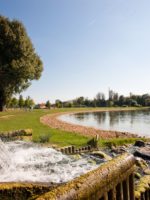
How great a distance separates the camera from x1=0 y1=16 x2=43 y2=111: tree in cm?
3406

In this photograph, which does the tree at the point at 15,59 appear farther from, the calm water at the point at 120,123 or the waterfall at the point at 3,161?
the waterfall at the point at 3,161

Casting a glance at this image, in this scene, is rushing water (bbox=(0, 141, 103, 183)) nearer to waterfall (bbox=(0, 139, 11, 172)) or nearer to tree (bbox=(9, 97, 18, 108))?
waterfall (bbox=(0, 139, 11, 172))

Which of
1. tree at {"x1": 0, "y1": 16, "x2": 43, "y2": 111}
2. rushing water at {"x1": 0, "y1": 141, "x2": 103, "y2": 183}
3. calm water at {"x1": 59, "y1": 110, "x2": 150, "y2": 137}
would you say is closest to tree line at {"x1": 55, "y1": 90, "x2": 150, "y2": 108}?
calm water at {"x1": 59, "y1": 110, "x2": 150, "y2": 137}

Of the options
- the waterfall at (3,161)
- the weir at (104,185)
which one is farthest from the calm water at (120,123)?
the weir at (104,185)

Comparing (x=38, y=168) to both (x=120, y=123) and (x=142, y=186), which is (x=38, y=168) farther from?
(x=120, y=123)

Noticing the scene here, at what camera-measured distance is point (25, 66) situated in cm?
3409

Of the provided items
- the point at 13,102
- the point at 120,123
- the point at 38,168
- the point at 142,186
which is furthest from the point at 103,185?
the point at 13,102

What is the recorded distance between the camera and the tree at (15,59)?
1341 inches

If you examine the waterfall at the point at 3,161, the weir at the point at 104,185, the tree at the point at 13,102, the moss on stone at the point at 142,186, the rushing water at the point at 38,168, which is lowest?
the moss on stone at the point at 142,186

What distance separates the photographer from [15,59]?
35.5 m

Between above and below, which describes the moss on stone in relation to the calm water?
above

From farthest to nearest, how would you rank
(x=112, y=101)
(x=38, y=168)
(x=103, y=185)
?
(x=112, y=101)
(x=38, y=168)
(x=103, y=185)

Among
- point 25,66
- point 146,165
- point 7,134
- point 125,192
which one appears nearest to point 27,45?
point 25,66

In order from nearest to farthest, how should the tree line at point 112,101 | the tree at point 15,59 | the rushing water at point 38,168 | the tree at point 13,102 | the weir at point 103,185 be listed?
the weir at point 103,185, the rushing water at point 38,168, the tree at point 15,59, the tree at point 13,102, the tree line at point 112,101
